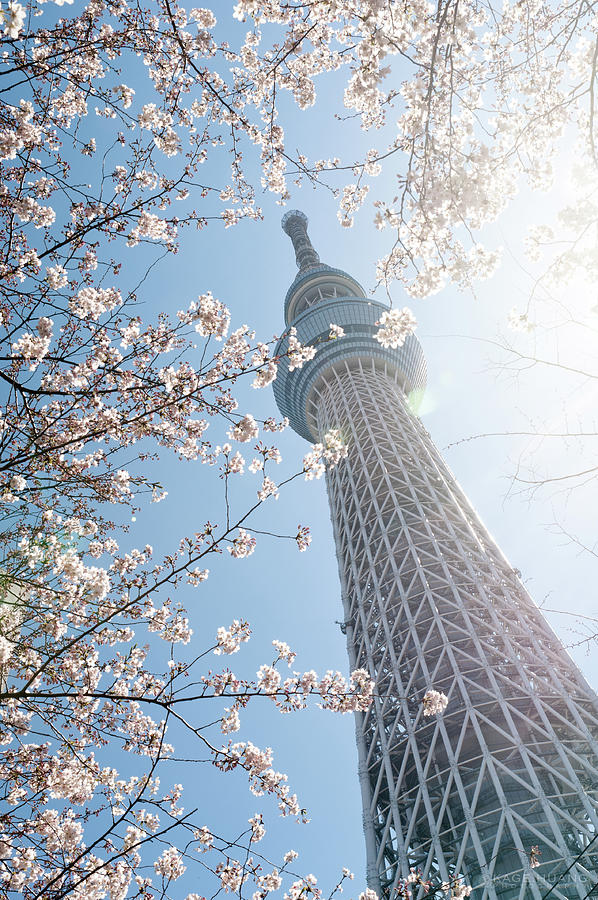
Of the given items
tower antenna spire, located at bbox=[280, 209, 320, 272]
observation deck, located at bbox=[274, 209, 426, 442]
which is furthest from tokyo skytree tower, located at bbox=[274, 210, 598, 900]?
tower antenna spire, located at bbox=[280, 209, 320, 272]

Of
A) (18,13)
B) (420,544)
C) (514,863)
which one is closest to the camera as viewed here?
(18,13)

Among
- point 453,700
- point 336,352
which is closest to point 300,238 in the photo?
point 336,352

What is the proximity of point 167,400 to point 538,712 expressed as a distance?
15.6 meters

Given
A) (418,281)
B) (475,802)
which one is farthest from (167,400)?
(475,802)

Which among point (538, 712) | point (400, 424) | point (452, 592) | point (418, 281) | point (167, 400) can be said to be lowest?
point (538, 712)

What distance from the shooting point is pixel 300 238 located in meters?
65.2

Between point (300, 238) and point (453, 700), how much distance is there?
58.4m

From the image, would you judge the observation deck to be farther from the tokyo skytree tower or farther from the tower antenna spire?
the tokyo skytree tower

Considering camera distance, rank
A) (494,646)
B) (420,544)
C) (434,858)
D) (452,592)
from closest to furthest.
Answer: (434,858)
(494,646)
(452,592)
(420,544)

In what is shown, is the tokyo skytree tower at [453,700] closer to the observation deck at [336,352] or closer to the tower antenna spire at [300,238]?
the observation deck at [336,352]

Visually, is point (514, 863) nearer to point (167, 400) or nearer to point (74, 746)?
point (74, 746)

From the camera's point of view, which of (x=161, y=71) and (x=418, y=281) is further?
(x=418, y=281)

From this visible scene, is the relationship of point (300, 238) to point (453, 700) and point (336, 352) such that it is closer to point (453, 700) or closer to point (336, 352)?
point (336, 352)

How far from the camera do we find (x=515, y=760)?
15.0 m
